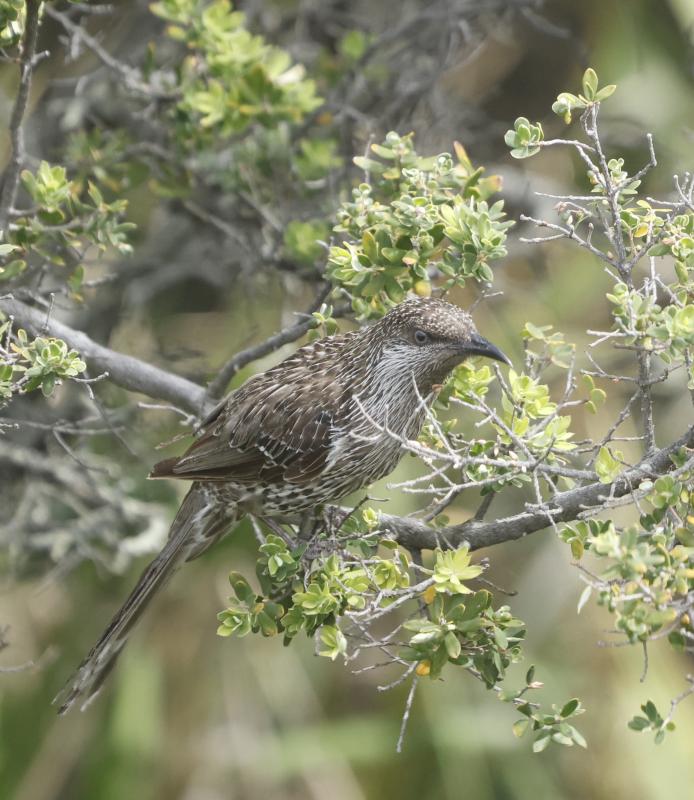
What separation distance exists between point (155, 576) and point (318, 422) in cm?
91

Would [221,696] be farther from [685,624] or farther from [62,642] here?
[685,624]

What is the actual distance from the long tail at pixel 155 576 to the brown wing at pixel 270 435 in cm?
29

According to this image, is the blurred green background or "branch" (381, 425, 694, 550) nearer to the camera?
"branch" (381, 425, 694, 550)

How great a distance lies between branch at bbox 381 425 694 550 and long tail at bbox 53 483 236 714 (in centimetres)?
102

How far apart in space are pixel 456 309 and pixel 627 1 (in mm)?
3661

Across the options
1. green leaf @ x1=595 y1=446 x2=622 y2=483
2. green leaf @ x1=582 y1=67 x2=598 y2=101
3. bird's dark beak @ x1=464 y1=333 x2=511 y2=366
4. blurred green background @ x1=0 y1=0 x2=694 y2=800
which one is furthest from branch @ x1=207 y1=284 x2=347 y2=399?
blurred green background @ x1=0 y1=0 x2=694 y2=800

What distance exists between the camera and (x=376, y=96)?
5559mm

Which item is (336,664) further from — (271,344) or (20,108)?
(20,108)

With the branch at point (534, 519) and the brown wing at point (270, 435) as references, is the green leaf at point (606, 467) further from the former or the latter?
the brown wing at point (270, 435)

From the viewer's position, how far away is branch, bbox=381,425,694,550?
2.70m

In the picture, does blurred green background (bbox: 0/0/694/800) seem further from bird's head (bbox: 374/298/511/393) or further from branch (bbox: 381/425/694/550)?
branch (bbox: 381/425/694/550)

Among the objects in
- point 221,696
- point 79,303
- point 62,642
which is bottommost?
point 221,696

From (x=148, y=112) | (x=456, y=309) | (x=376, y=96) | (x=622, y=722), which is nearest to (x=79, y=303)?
(x=148, y=112)

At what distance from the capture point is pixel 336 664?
643 centimetres
